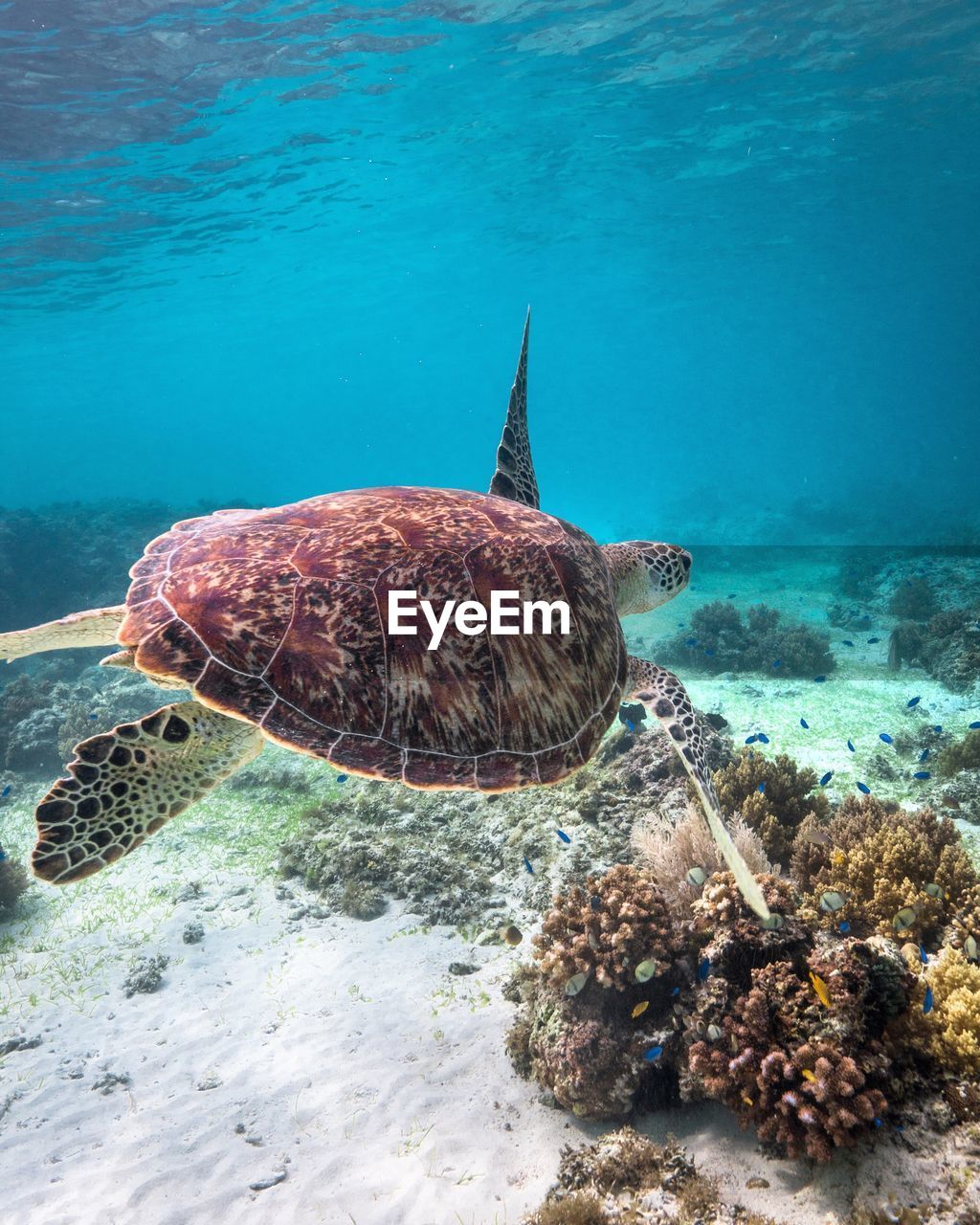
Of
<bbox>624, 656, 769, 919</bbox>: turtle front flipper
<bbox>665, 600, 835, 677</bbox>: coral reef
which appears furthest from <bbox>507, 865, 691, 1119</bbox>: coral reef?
<bbox>665, 600, 835, 677</bbox>: coral reef

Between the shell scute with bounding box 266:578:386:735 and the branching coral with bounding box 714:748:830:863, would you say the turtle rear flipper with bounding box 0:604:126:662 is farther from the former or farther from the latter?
the branching coral with bounding box 714:748:830:863

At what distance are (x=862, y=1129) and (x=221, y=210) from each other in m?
29.2

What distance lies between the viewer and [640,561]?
5098mm

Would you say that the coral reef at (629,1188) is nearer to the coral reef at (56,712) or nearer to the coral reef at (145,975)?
the coral reef at (145,975)

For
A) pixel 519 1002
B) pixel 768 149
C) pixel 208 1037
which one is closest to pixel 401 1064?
Result: pixel 519 1002

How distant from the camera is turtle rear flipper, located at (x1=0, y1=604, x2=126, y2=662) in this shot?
3.57 m

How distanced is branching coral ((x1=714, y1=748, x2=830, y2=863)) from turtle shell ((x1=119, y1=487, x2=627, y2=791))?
247 centimetres

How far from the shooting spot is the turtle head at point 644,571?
5000mm

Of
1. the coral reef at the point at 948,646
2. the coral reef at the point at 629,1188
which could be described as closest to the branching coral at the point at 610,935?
the coral reef at the point at 629,1188

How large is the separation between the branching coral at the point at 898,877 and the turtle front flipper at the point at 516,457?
3874 mm

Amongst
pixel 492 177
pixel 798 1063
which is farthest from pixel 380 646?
pixel 492 177

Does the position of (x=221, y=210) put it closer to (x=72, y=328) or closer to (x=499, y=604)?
(x=72, y=328)

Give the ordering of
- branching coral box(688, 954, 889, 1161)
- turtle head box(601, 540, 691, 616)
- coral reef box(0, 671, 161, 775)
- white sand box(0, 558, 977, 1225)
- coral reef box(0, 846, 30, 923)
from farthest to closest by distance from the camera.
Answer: coral reef box(0, 671, 161, 775) < coral reef box(0, 846, 30, 923) < turtle head box(601, 540, 691, 616) < white sand box(0, 558, 977, 1225) < branching coral box(688, 954, 889, 1161)

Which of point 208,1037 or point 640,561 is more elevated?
point 640,561
